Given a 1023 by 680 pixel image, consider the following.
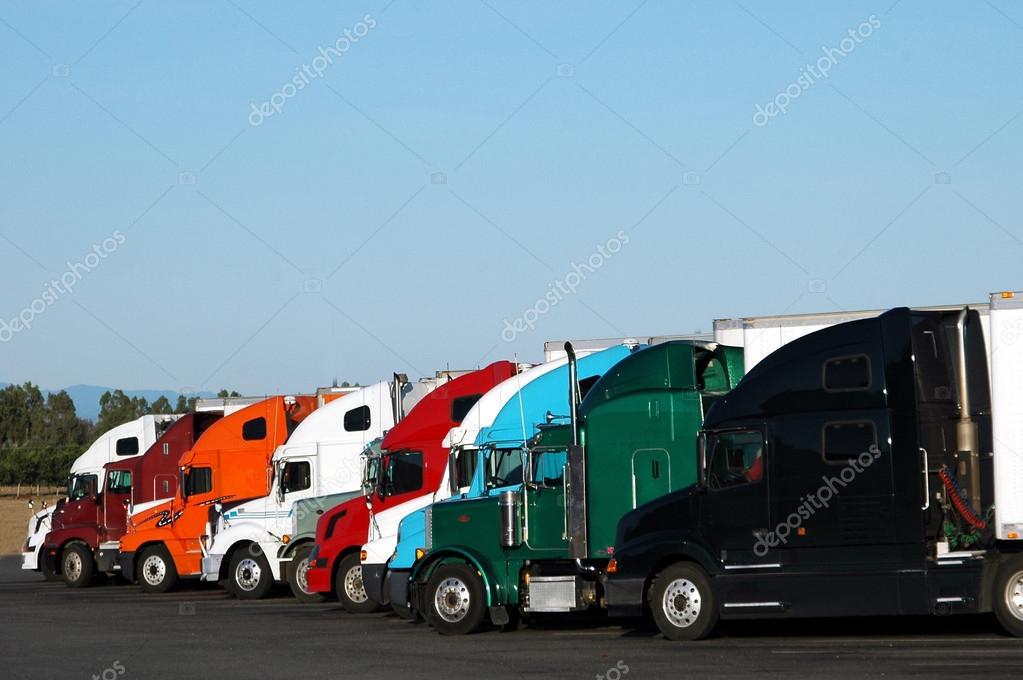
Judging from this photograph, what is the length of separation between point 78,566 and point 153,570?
3.43 m

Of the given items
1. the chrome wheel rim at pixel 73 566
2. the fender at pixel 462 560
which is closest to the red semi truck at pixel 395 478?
the fender at pixel 462 560

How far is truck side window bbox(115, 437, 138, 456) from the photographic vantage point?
31250mm

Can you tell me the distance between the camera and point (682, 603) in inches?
644

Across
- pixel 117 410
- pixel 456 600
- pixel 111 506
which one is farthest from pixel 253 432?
pixel 117 410

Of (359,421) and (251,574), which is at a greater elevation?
(359,421)

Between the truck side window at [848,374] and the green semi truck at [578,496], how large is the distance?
2.03 metres

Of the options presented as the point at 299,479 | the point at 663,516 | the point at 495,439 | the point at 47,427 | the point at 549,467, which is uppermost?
the point at 47,427

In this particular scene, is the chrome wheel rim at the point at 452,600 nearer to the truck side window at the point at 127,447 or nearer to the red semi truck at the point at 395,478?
the red semi truck at the point at 395,478

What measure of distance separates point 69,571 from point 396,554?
13457mm

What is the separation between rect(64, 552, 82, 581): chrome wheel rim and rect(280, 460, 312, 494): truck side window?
7.58 meters

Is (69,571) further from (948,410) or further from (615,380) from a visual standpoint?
(948,410)

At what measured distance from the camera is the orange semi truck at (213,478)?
2684cm

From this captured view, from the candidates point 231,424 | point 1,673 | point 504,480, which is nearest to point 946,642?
point 504,480

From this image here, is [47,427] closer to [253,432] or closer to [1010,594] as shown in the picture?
[253,432]
